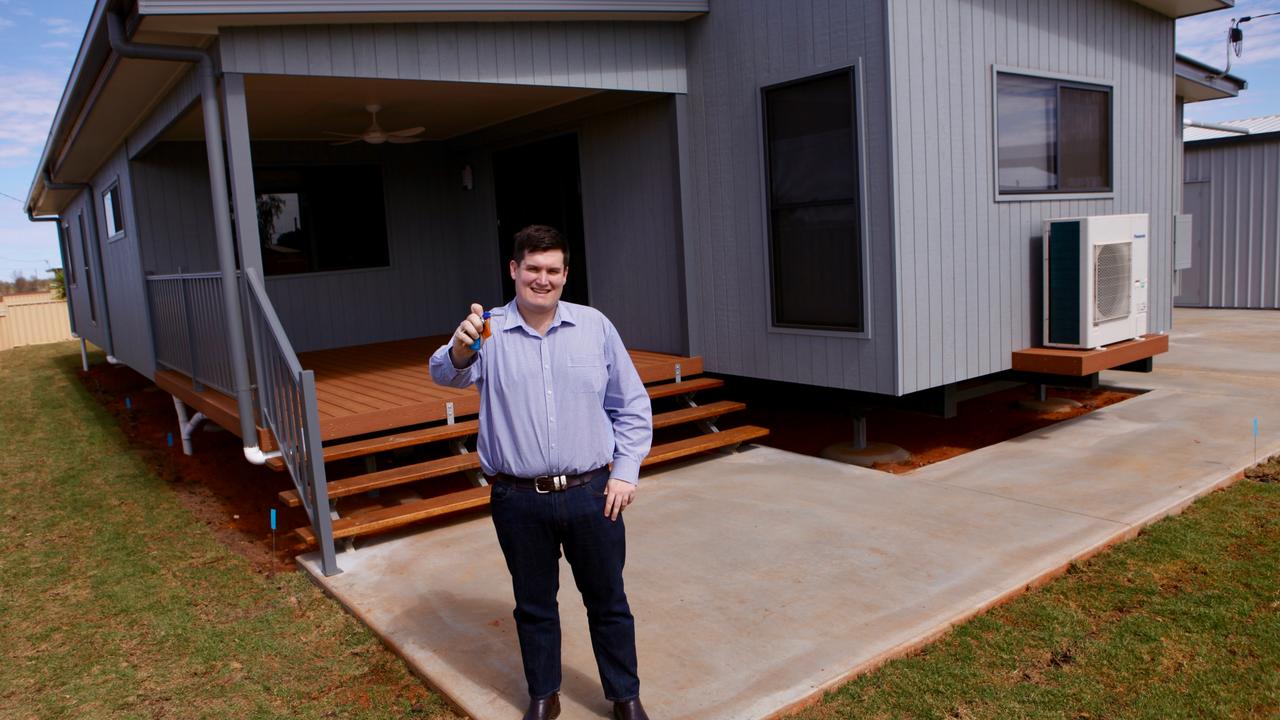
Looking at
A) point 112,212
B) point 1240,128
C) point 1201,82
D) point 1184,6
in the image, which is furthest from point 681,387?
point 1240,128

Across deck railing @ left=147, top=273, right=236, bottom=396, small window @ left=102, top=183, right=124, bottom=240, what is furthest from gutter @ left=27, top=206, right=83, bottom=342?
deck railing @ left=147, top=273, right=236, bottom=396

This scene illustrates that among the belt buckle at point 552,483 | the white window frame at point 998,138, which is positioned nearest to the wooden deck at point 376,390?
the white window frame at point 998,138

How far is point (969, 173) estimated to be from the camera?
18.8 ft

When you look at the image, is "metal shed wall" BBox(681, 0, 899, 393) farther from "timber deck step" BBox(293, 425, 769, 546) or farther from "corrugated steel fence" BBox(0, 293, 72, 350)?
"corrugated steel fence" BBox(0, 293, 72, 350)

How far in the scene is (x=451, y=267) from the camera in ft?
30.3

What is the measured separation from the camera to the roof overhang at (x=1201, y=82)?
8.93 meters

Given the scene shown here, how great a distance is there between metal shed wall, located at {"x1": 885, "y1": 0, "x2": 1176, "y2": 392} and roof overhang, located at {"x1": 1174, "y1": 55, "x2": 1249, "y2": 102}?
240 centimetres

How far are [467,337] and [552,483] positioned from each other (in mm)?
471

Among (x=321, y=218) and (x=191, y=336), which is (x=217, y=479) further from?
(x=321, y=218)

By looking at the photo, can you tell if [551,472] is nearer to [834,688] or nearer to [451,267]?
[834,688]

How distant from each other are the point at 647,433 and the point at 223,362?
379 cm

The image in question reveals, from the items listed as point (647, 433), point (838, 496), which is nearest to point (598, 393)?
point (647, 433)

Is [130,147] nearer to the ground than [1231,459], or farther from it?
farther from it

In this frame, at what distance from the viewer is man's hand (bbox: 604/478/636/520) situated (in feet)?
8.60
